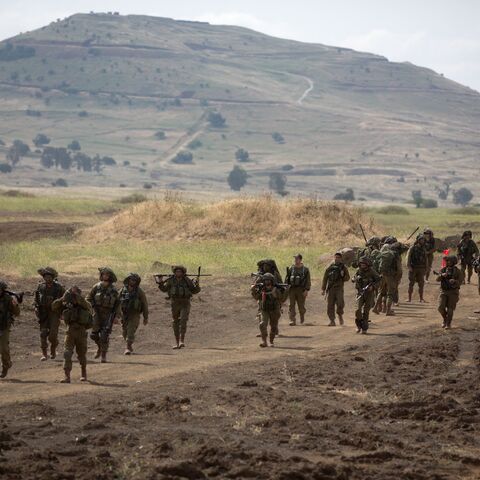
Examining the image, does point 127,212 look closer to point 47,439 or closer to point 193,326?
point 193,326

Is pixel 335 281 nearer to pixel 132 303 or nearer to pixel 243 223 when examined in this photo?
pixel 132 303

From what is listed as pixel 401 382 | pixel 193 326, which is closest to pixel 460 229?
pixel 193 326

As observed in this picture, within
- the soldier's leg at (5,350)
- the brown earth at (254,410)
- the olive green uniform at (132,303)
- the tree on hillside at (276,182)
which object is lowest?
the brown earth at (254,410)

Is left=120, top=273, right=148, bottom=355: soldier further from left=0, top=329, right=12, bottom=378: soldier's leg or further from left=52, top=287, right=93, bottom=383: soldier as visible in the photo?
left=0, top=329, right=12, bottom=378: soldier's leg

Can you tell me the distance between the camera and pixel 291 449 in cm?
1523

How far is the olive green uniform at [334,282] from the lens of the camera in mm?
27859

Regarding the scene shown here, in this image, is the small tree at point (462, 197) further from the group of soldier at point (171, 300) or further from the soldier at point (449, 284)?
the soldier at point (449, 284)

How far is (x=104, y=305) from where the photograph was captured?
22.3 metres

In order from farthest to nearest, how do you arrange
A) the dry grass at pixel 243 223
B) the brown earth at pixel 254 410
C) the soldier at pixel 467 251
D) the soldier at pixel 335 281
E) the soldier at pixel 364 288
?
1. the dry grass at pixel 243 223
2. the soldier at pixel 467 251
3. the soldier at pixel 335 281
4. the soldier at pixel 364 288
5. the brown earth at pixel 254 410

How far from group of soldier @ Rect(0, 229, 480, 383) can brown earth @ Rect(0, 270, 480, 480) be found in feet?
1.73

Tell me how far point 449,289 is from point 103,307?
865 cm

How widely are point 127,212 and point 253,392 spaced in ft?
128

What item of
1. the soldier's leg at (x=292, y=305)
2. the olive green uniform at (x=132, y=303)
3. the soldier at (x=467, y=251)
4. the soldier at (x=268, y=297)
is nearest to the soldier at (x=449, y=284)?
the soldier's leg at (x=292, y=305)

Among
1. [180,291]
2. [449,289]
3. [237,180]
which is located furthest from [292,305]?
[237,180]
